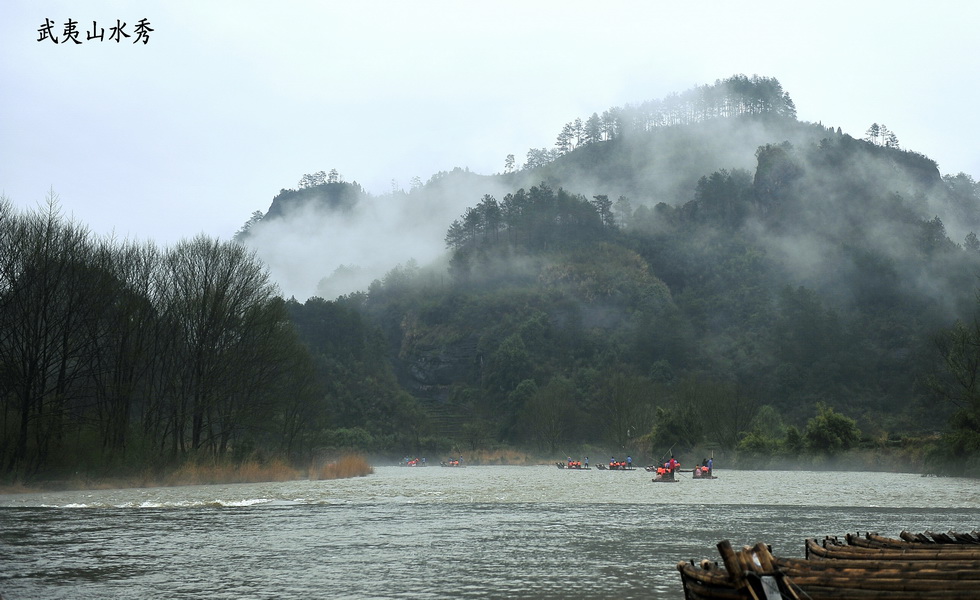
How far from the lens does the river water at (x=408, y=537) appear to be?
14820 mm

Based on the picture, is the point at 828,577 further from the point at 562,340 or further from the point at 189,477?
the point at 562,340

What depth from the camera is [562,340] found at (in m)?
166

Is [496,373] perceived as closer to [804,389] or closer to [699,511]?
[804,389]

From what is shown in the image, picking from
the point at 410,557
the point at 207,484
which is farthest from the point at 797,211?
the point at 410,557

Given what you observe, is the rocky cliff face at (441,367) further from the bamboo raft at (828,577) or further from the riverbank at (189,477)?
the bamboo raft at (828,577)

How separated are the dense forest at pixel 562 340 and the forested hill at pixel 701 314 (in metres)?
0.48

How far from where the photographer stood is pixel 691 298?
169m

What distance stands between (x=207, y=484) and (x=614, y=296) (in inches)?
5191

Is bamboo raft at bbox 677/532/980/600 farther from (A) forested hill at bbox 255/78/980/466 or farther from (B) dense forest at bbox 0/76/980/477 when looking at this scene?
(A) forested hill at bbox 255/78/980/466

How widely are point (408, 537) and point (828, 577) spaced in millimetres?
14758

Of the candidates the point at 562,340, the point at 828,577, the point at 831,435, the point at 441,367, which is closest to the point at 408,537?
the point at 828,577

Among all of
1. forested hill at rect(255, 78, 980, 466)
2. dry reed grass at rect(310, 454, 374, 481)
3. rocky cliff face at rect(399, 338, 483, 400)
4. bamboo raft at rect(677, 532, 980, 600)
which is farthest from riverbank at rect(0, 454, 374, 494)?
rocky cliff face at rect(399, 338, 483, 400)

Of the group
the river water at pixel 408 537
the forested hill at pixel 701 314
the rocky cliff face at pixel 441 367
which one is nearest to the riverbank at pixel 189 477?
the river water at pixel 408 537

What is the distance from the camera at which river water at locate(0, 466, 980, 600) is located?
48.6 ft
